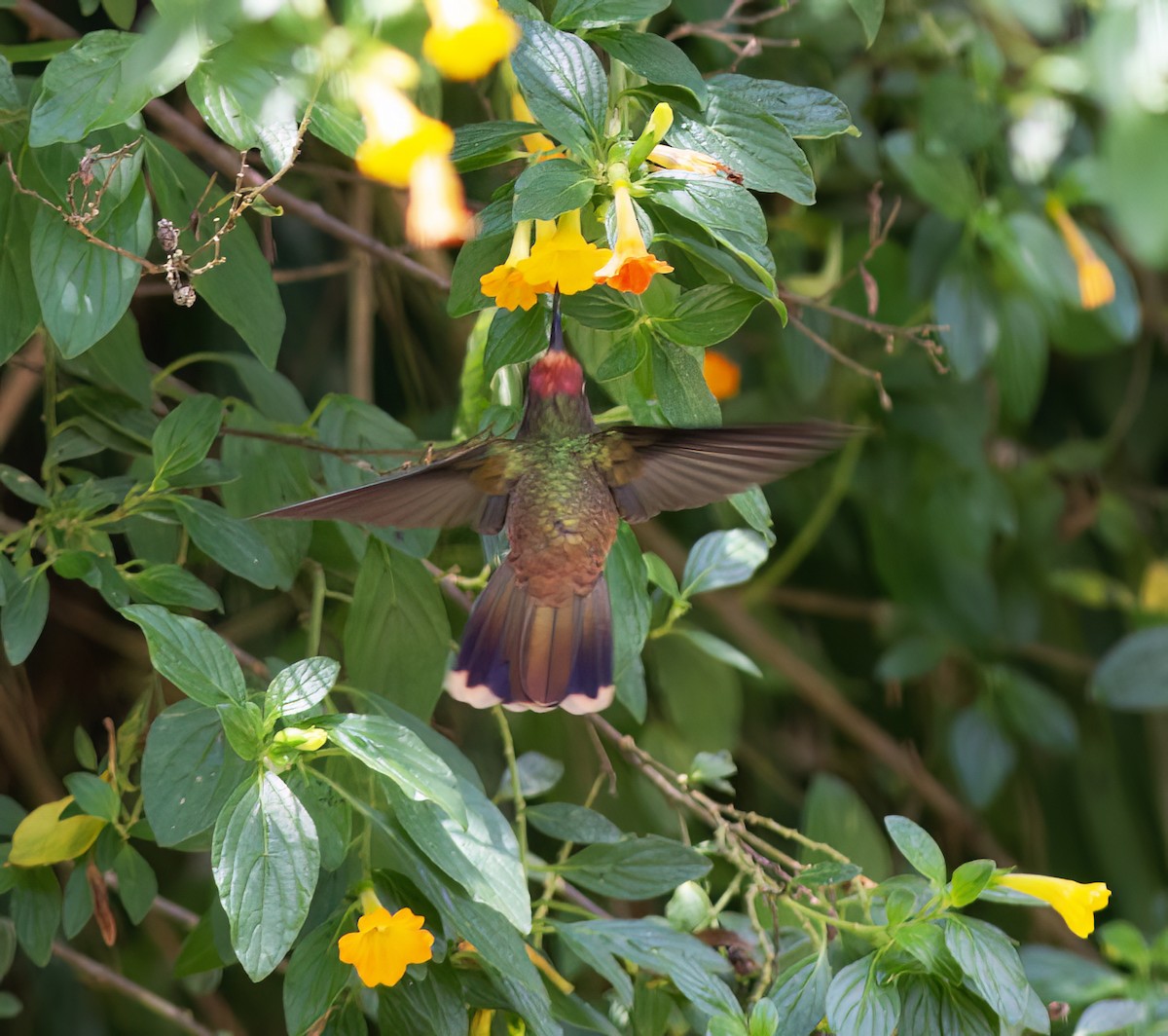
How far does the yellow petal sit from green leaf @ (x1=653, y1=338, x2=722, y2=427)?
51 centimetres

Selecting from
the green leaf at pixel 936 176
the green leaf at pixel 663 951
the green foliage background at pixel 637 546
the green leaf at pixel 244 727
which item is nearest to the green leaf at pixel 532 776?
the green foliage background at pixel 637 546

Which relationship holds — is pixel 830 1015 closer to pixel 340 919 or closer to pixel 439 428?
pixel 340 919

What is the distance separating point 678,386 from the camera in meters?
0.87

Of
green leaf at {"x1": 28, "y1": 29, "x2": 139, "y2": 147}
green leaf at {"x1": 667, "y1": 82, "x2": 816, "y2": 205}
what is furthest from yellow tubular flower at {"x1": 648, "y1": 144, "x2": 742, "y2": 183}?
green leaf at {"x1": 28, "y1": 29, "x2": 139, "y2": 147}

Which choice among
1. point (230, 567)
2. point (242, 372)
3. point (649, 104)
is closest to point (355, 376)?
point (242, 372)

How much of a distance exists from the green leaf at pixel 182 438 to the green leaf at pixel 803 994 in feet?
1.86

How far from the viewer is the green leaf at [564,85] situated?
2.45ft

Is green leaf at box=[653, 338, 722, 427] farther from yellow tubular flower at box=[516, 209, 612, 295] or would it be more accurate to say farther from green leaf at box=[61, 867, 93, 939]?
green leaf at box=[61, 867, 93, 939]

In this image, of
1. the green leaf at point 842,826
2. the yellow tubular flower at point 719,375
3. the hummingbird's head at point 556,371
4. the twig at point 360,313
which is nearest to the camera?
the hummingbird's head at point 556,371

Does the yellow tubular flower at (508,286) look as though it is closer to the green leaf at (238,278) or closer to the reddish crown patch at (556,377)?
the reddish crown patch at (556,377)

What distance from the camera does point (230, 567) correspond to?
0.92 metres

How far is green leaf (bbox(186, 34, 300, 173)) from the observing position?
727 mm

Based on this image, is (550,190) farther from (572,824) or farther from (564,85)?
(572,824)

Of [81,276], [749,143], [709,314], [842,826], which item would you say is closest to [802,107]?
[749,143]
